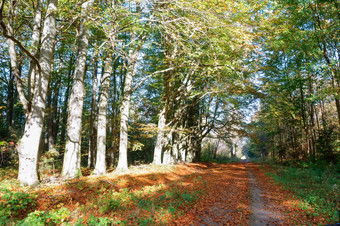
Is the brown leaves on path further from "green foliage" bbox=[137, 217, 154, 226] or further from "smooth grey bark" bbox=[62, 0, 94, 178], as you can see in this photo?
"smooth grey bark" bbox=[62, 0, 94, 178]

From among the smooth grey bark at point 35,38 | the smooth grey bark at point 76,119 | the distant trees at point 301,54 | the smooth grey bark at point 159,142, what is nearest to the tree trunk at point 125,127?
the smooth grey bark at point 76,119

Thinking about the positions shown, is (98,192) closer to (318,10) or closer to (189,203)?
(189,203)

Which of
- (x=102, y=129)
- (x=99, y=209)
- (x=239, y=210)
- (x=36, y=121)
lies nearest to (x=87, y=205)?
(x=99, y=209)

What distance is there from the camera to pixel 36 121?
6.46m

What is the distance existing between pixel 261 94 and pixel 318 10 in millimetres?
6346

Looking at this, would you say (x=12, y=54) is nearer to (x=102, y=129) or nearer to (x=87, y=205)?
(x=102, y=129)

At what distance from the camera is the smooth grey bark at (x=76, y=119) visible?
Answer: 7812 millimetres

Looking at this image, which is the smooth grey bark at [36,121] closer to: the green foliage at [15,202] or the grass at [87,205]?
the grass at [87,205]

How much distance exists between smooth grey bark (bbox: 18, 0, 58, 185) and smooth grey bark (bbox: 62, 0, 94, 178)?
1.33 metres

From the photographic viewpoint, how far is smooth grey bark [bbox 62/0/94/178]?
7812 millimetres

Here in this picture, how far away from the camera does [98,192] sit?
243 inches

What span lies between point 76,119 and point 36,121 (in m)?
1.73

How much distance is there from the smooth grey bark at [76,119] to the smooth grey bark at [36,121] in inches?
52.3

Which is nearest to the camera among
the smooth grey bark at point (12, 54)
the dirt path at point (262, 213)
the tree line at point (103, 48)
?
the dirt path at point (262, 213)
